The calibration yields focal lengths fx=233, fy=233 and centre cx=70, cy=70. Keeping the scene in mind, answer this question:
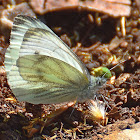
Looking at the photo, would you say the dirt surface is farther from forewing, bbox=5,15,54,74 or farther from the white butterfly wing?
forewing, bbox=5,15,54,74

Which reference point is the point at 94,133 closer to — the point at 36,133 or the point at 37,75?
the point at 36,133

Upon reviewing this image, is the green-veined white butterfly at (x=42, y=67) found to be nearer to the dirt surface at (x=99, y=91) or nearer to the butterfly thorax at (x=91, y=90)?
the butterfly thorax at (x=91, y=90)

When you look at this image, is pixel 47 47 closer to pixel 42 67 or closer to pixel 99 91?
pixel 42 67

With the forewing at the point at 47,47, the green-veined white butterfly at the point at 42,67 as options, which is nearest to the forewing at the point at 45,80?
the green-veined white butterfly at the point at 42,67

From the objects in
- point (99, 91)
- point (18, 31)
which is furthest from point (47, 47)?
point (99, 91)

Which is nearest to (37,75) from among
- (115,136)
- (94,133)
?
(94,133)

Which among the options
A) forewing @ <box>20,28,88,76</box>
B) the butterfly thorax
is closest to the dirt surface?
the butterfly thorax

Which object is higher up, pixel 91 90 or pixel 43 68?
pixel 43 68
